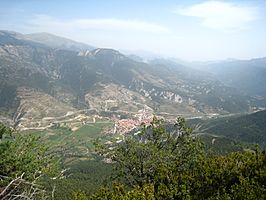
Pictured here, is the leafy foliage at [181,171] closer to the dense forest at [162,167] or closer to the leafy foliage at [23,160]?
the dense forest at [162,167]

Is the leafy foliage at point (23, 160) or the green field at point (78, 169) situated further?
the green field at point (78, 169)

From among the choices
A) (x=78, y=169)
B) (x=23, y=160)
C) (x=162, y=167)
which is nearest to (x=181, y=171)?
(x=162, y=167)

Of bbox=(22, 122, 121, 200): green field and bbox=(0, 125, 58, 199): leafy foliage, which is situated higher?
bbox=(0, 125, 58, 199): leafy foliage

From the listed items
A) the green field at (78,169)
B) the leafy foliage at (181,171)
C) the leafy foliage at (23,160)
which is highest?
the leafy foliage at (181,171)

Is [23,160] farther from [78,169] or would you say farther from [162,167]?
[78,169]

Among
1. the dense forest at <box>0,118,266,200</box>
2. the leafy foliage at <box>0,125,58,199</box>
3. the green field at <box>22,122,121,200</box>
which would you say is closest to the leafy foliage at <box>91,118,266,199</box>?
the dense forest at <box>0,118,266,200</box>

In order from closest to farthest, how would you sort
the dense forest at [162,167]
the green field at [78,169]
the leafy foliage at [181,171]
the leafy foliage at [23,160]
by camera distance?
the leafy foliage at [181,171] < the dense forest at [162,167] < the leafy foliage at [23,160] < the green field at [78,169]

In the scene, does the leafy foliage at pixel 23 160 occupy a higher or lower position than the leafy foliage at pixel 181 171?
lower

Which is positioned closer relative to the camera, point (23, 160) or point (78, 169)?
point (23, 160)

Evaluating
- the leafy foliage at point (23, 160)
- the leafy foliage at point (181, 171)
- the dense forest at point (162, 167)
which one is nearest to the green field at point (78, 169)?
the leafy foliage at point (23, 160)

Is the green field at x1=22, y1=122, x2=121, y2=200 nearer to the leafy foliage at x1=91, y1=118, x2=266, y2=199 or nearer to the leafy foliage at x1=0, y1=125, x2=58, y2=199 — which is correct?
the leafy foliage at x1=0, y1=125, x2=58, y2=199

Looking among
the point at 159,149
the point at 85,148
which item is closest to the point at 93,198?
the point at 159,149

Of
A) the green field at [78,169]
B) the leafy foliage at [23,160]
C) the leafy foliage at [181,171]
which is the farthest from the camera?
the green field at [78,169]

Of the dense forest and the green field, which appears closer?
the dense forest
